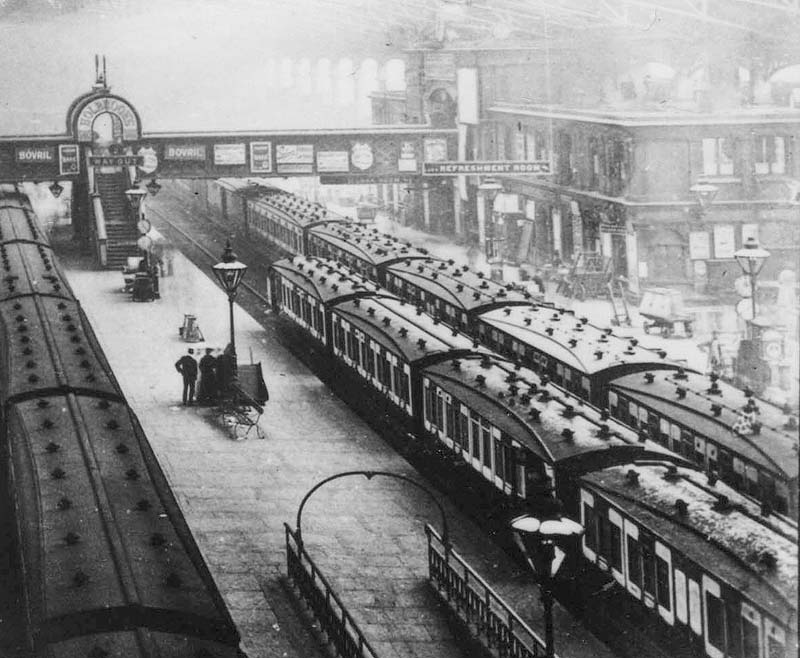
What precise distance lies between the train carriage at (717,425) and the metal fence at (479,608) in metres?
4.13

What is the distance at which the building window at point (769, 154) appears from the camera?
42.0 m

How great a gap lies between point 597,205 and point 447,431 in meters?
23.8

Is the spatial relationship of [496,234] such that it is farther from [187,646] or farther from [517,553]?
[187,646]

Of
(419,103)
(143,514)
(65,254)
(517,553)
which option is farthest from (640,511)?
(419,103)

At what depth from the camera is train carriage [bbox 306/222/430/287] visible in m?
41.5

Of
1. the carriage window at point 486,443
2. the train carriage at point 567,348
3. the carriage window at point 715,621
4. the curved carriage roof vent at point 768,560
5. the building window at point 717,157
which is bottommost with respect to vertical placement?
the carriage window at point 715,621

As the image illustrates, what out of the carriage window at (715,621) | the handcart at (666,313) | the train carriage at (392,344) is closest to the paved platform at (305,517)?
the train carriage at (392,344)

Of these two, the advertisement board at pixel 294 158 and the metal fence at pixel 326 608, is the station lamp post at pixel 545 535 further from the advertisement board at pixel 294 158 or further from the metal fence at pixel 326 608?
the advertisement board at pixel 294 158

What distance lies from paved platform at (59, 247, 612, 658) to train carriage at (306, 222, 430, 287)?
21.6 ft

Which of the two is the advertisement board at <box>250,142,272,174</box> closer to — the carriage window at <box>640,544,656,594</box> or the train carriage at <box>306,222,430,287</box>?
the train carriage at <box>306,222,430,287</box>

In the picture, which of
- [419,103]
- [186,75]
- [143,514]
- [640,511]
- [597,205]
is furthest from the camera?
[186,75]

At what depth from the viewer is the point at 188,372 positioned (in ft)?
100

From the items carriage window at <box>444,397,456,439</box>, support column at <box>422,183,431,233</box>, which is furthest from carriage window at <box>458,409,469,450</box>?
support column at <box>422,183,431,233</box>

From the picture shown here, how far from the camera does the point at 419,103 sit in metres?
65.0
